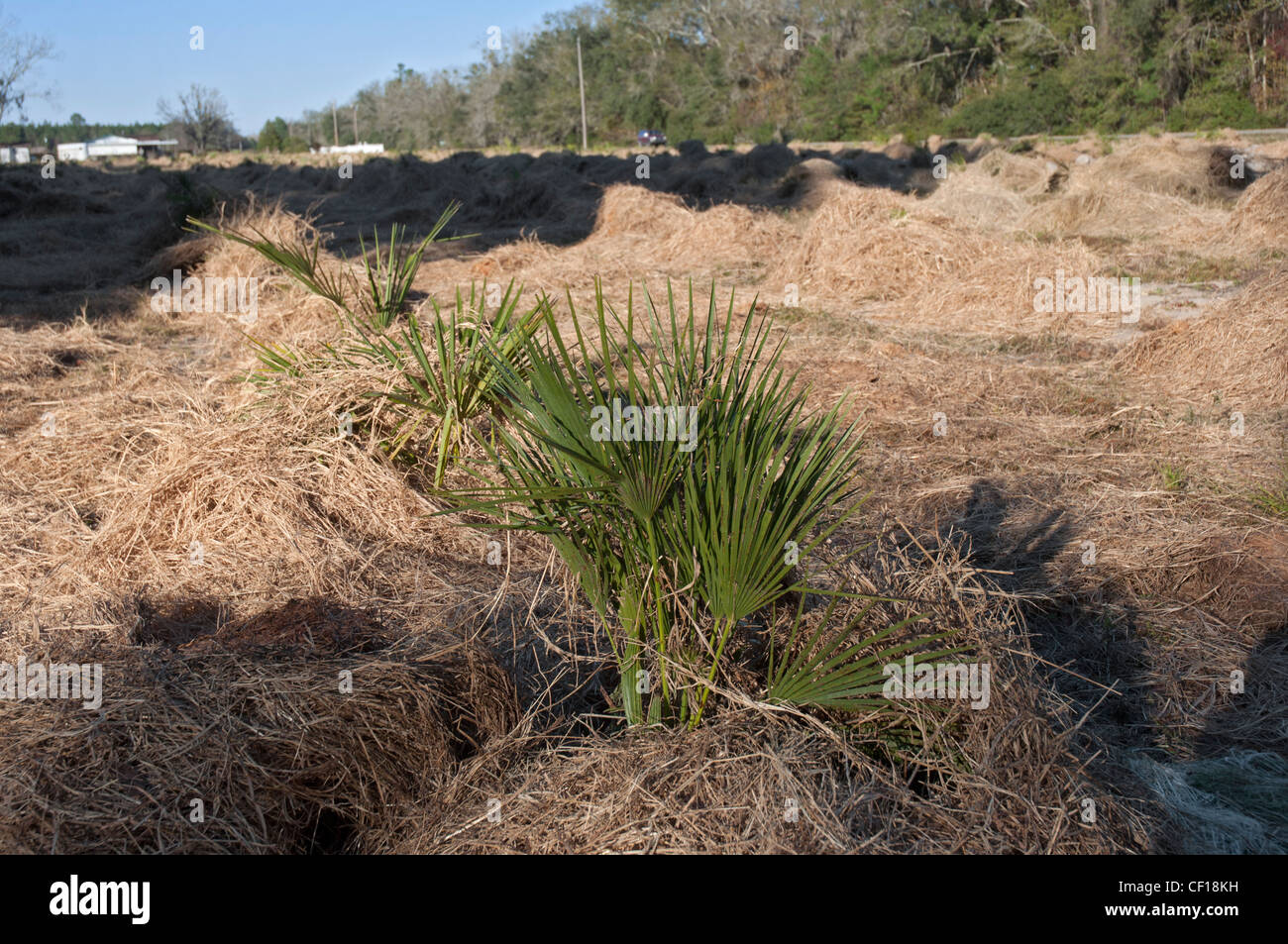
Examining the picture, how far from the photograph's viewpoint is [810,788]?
2314mm

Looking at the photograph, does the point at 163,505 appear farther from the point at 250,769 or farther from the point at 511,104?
the point at 511,104

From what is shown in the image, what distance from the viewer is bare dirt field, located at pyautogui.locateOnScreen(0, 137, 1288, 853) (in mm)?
2350

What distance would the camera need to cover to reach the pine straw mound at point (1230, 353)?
604 cm

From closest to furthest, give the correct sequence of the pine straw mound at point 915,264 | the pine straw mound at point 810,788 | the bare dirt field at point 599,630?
1. the pine straw mound at point 810,788
2. the bare dirt field at point 599,630
3. the pine straw mound at point 915,264

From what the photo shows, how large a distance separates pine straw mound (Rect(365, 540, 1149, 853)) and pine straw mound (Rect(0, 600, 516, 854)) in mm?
164

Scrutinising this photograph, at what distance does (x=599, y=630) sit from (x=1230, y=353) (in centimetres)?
519

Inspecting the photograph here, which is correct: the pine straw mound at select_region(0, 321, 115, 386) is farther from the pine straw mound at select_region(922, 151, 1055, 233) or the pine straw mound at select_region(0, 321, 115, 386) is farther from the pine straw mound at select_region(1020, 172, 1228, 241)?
the pine straw mound at select_region(1020, 172, 1228, 241)

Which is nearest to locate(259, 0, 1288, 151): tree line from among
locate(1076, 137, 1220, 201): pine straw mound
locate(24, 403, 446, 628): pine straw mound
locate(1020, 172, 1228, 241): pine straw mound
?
locate(1076, 137, 1220, 201): pine straw mound

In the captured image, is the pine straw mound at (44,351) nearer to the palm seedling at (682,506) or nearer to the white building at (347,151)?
the palm seedling at (682,506)

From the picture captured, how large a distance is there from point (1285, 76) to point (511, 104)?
39.4 m

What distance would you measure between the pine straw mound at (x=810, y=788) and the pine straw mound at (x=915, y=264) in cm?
653

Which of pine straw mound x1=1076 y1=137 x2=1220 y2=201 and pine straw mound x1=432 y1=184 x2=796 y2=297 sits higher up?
pine straw mound x1=1076 y1=137 x2=1220 y2=201

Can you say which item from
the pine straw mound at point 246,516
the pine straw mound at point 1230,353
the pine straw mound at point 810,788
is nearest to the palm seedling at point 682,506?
the pine straw mound at point 810,788

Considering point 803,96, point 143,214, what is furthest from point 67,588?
point 803,96
